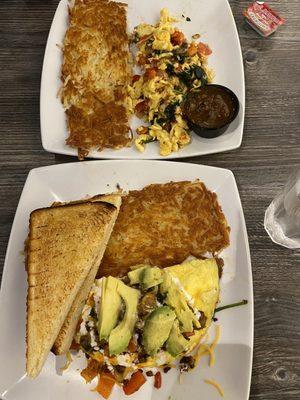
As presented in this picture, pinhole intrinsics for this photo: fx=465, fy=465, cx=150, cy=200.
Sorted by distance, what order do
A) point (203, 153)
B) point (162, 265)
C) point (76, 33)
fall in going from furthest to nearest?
point (76, 33) < point (203, 153) < point (162, 265)

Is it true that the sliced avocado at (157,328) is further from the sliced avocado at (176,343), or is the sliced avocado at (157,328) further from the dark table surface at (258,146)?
the dark table surface at (258,146)

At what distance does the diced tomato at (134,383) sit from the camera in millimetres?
2484

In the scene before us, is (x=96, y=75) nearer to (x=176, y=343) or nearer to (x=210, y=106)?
(x=210, y=106)

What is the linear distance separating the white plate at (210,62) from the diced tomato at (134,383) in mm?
1256

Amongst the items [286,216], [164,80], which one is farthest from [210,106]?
[286,216]

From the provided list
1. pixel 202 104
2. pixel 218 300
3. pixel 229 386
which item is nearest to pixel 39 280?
pixel 218 300

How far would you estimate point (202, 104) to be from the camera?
287cm

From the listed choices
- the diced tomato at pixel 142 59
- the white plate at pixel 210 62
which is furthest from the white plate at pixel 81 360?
the diced tomato at pixel 142 59

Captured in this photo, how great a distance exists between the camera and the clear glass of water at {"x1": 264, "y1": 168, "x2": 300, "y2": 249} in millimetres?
2639

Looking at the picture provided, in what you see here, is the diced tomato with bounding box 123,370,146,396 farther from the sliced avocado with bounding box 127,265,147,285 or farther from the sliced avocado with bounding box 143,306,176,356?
the sliced avocado with bounding box 127,265,147,285

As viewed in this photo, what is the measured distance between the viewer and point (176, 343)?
2.35 meters

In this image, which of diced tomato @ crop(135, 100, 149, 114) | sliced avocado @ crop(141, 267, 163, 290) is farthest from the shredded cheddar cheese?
diced tomato @ crop(135, 100, 149, 114)

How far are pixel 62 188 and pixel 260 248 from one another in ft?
4.09

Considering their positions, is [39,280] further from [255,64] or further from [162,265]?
[255,64]
